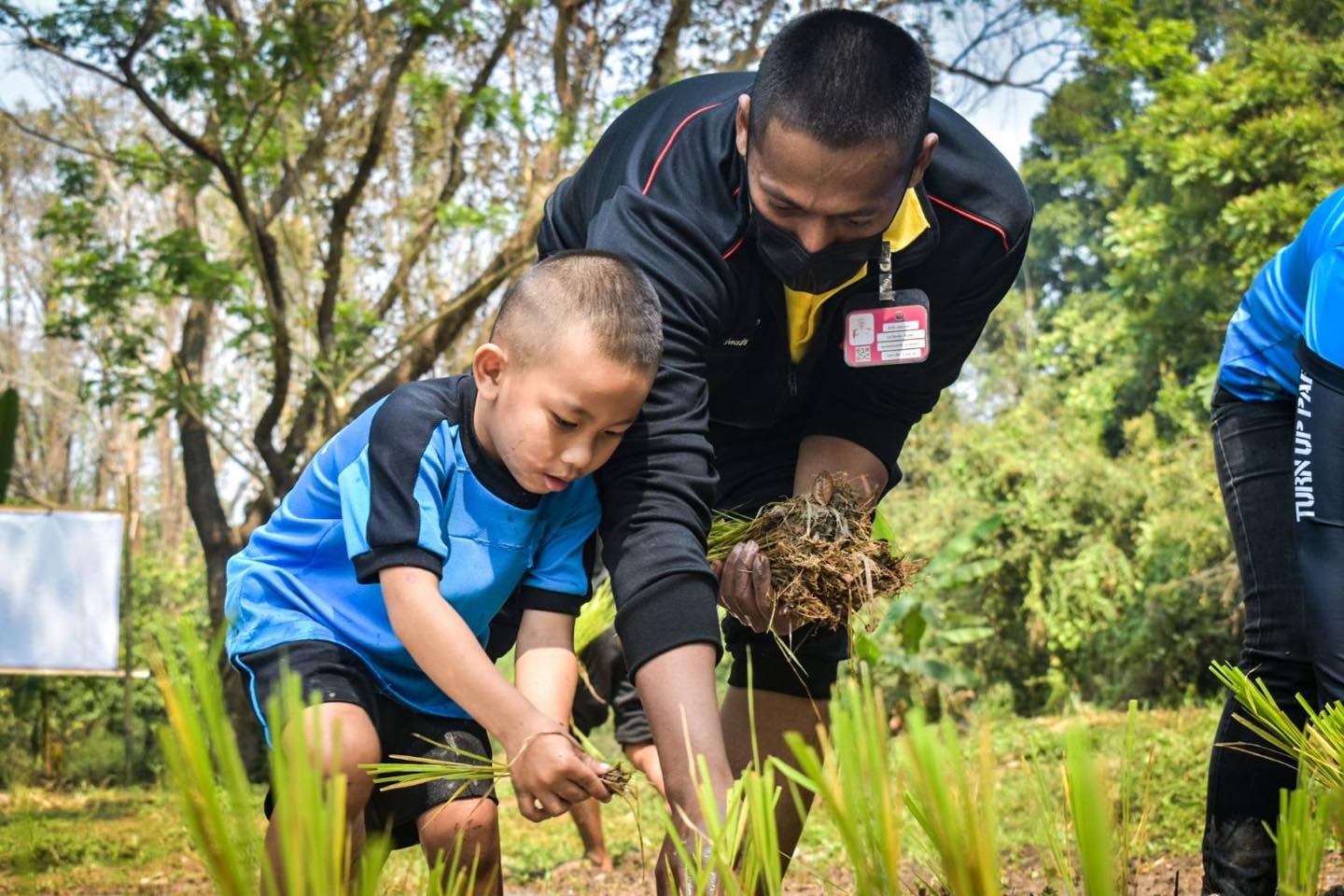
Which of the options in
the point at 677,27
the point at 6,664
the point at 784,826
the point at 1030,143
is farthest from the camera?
the point at 1030,143

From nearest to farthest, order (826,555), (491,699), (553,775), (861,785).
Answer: (861,785), (553,775), (491,699), (826,555)

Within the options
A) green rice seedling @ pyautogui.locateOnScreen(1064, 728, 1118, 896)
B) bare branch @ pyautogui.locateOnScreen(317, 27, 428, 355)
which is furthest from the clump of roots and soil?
bare branch @ pyautogui.locateOnScreen(317, 27, 428, 355)

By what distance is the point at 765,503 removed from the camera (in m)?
3.02

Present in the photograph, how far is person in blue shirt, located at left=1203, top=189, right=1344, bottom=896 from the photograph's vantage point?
93.6 inches

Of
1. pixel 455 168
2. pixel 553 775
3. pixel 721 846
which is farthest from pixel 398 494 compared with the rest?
pixel 455 168

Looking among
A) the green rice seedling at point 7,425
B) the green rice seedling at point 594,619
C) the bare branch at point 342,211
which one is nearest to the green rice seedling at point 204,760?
the green rice seedling at point 7,425

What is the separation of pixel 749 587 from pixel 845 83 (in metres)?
0.99

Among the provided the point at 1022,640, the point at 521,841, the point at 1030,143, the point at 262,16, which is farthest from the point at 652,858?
the point at 1030,143

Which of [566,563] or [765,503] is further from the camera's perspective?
[765,503]

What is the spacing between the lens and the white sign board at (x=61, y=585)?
8.32 m

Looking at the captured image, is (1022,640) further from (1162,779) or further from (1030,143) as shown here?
(1030,143)

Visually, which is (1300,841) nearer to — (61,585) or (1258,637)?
(1258,637)

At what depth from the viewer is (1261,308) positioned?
2.85 metres

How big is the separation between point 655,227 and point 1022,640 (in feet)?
38.4
